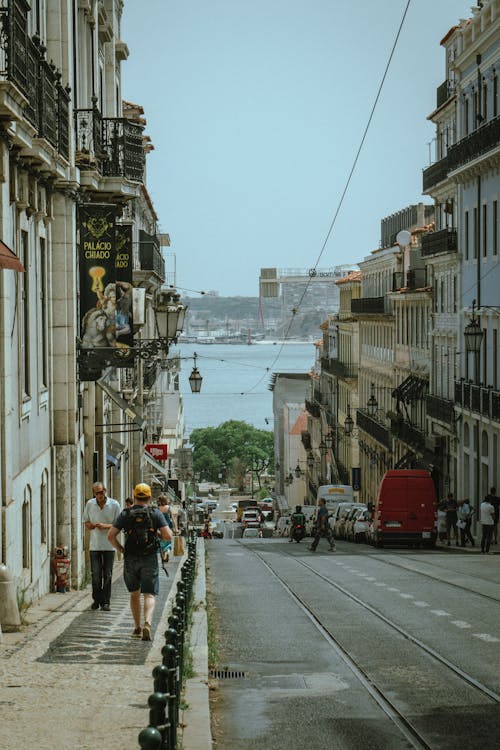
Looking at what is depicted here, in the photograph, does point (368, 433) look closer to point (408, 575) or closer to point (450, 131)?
point (450, 131)

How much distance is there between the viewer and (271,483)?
172 m

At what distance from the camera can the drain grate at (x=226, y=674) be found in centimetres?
1181

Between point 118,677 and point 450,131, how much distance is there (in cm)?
4183

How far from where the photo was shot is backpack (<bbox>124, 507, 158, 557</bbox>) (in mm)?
12539

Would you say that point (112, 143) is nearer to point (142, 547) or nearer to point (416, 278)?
point (142, 547)

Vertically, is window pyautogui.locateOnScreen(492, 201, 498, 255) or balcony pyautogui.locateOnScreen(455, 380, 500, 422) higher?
window pyautogui.locateOnScreen(492, 201, 498, 255)

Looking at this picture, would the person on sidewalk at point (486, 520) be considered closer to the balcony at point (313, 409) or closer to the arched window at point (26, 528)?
the arched window at point (26, 528)

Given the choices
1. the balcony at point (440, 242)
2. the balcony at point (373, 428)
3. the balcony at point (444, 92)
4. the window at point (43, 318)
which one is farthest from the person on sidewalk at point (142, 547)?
the balcony at point (373, 428)

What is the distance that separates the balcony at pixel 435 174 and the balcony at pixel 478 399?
764 cm

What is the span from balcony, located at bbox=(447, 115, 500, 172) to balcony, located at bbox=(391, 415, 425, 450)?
11.9 metres

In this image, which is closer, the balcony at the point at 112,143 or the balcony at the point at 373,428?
the balcony at the point at 112,143

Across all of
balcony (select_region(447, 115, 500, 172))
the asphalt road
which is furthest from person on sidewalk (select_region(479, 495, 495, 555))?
balcony (select_region(447, 115, 500, 172))

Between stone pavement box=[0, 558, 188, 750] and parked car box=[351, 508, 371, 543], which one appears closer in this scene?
stone pavement box=[0, 558, 188, 750]

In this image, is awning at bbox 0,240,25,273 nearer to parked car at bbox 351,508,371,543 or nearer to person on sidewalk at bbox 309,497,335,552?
person on sidewalk at bbox 309,497,335,552
